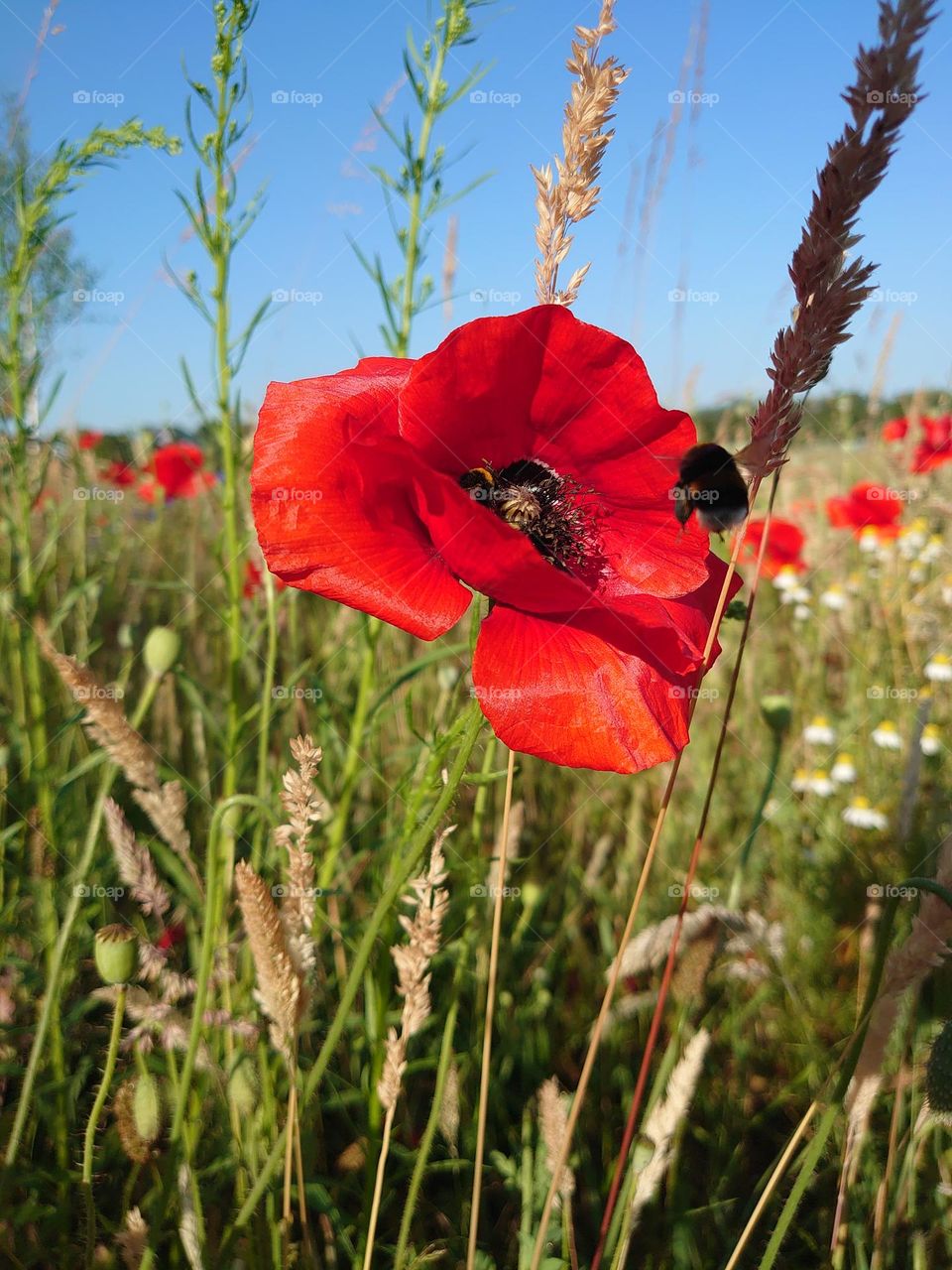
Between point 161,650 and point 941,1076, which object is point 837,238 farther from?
point 161,650

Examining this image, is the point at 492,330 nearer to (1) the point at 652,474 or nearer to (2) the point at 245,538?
(1) the point at 652,474

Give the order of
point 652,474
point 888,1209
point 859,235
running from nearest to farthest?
point 859,235 < point 652,474 < point 888,1209

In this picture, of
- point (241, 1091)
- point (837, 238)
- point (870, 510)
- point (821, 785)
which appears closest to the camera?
point (837, 238)

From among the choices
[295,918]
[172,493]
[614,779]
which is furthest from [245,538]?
[172,493]

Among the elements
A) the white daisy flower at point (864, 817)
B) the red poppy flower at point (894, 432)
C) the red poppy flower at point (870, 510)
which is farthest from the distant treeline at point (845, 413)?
the white daisy flower at point (864, 817)

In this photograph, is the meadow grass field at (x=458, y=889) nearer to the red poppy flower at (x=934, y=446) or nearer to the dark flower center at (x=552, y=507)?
the dark flower center at (x=552, y=507)

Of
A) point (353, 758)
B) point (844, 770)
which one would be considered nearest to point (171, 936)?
point (353, 758)

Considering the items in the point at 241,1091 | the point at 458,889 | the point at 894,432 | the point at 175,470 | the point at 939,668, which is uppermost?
the point at 894,432
